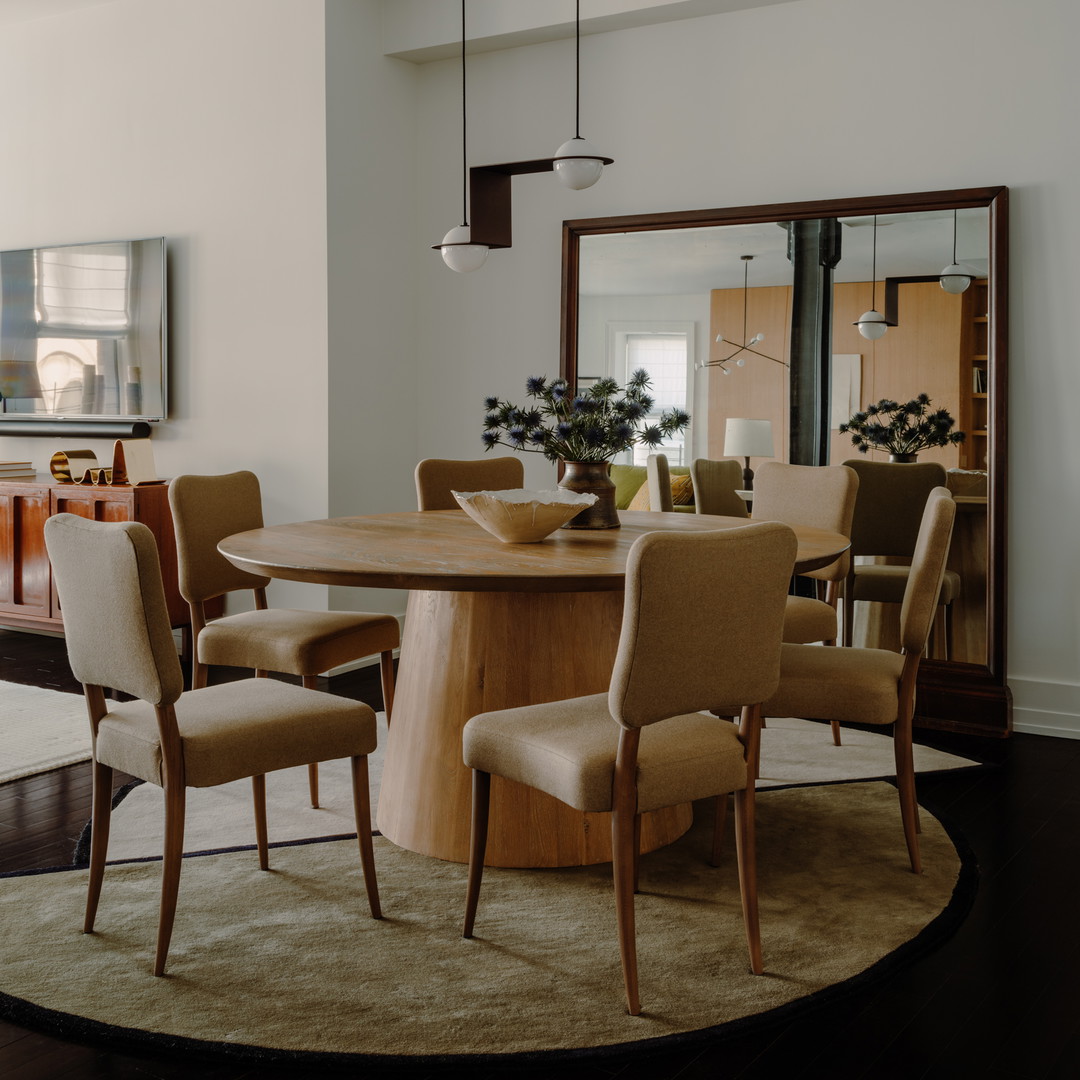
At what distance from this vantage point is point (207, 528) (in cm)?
319

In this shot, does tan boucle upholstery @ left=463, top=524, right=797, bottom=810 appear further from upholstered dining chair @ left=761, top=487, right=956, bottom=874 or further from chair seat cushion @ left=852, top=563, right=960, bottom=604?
chair seat cushion @ left=852, top=563, right=960, bottom=604

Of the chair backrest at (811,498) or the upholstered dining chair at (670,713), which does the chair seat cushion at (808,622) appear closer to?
the chair backrest at (811,498)

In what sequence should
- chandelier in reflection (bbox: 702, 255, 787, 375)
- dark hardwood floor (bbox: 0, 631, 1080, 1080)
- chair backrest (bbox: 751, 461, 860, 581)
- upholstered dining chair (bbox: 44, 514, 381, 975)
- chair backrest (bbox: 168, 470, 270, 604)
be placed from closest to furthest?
1. dark hardwood floor (bbox: 0, 631, 1080, 1080)
2. upholstered dining chair (bbox: 44, 514, 381, 975)
3. chair backrest (bbox: 168, 470, 270, 604)
4. chair backrest (bbox: 751, 461, 860, 581)
5. chandelier in reflection (bbox: 702, 255, 787, 375)

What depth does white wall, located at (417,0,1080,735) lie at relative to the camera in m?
3.86

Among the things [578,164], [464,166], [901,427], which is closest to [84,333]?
[464,166]

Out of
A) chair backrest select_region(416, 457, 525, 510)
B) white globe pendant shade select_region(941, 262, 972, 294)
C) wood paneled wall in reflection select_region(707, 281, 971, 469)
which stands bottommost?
chair backrest select_region(416, 457, 525, 510)

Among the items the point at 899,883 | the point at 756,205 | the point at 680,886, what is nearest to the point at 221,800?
the point at 680,886

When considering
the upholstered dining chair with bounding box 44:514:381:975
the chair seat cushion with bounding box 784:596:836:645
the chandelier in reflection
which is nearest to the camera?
the upholstered dining chair with bounding box 44:514:381:975

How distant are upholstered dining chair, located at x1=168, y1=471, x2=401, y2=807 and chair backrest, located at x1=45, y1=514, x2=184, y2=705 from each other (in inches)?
27.5

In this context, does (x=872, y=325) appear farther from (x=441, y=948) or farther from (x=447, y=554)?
(x=441, y=948)

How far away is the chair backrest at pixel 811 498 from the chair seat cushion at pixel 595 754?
4.98 feet

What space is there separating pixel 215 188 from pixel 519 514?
304 centimetres

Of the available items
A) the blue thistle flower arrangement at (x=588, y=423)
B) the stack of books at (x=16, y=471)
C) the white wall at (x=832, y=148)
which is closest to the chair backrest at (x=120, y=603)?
the blue thistle flower arrangement at (x=588, y=423)

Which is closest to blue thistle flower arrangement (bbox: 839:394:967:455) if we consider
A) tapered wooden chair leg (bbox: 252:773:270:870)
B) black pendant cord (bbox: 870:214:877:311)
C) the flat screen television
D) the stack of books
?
black pendant cord (bbox: 870:214:877:311)
